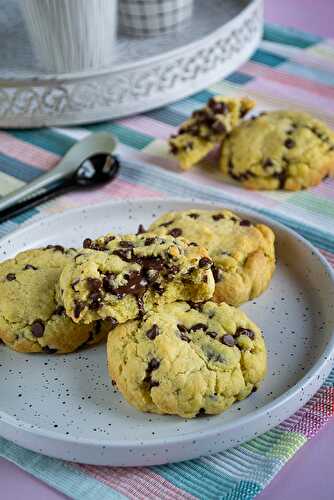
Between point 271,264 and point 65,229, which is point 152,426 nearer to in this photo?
point 271,264

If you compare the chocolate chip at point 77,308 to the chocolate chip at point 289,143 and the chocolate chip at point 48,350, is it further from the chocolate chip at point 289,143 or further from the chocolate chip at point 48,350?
the chocolate chip at point 289,143

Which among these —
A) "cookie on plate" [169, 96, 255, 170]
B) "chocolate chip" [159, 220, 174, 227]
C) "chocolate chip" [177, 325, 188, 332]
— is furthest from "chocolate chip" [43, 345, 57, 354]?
"cookie on plate" [169, 96, 255, 170]

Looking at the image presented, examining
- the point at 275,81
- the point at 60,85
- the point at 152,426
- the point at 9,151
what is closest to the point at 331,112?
the point at 275,81

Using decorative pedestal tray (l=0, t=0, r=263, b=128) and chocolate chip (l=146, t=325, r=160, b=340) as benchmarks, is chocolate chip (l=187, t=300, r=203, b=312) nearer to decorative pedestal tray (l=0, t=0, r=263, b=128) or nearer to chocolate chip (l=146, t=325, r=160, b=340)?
chocolate chip (l=146, t=325, r=160, b=340)

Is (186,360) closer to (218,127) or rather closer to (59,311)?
(59,311)

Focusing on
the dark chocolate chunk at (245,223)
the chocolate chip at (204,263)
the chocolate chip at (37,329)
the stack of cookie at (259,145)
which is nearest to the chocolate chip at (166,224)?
the dark chocolate chunk at (245,223)

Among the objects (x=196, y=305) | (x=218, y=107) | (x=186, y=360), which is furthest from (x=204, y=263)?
(x=218, y=107)
